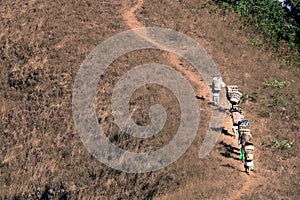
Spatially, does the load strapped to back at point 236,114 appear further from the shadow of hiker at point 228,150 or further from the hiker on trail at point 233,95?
the shadow of hiker at point 228,150

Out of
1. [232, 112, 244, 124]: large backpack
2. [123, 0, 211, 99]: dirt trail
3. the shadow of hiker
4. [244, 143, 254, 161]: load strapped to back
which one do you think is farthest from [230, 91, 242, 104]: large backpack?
[244, 143, 254, 161]: load strapped to back

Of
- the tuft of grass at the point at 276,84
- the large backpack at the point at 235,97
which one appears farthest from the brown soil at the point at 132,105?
the large backpack at the point at 235,97

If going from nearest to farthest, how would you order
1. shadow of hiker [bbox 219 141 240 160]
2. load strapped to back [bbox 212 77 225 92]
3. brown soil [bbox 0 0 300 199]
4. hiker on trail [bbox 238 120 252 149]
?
brown soil [bbox 0 0 300 199] → hiker on trail [bbox 238 120 252 149] → shadow of hiker [bbox 219 141 240 160] → load strapped to back [bbox 212 77 225 92]

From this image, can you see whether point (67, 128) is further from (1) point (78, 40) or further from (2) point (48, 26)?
(2) point (48, 26)

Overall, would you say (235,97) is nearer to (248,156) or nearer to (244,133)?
(244,133)

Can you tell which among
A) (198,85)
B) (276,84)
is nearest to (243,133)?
(198,85)

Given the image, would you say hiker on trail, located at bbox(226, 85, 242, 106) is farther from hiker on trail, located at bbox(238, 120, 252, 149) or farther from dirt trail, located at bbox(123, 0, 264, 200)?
hiker on trail, located at bbox(238, 120, 252, 149)

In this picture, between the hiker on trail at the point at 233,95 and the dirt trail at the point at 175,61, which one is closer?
the hiker on trail at the point at 233,95
